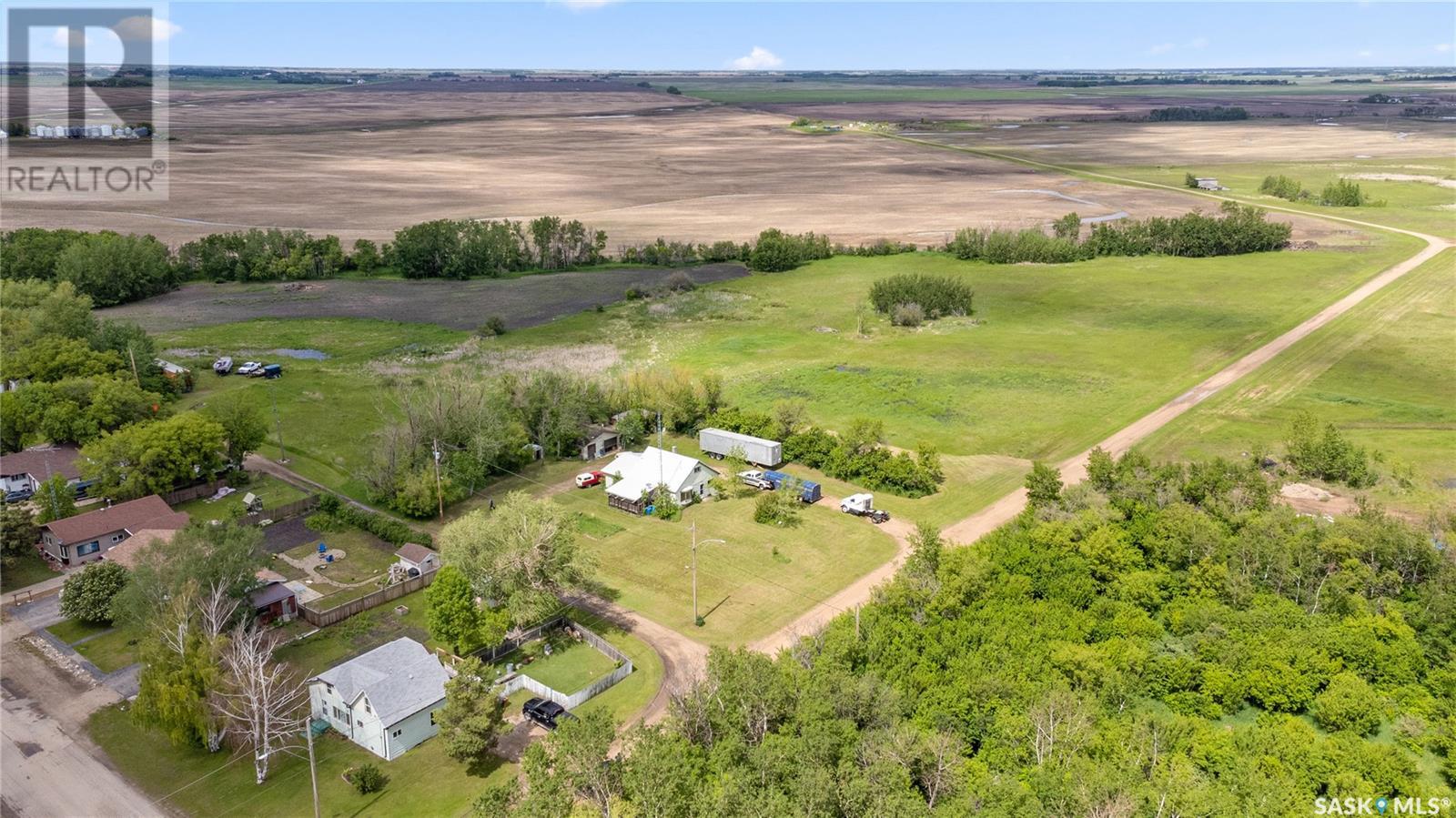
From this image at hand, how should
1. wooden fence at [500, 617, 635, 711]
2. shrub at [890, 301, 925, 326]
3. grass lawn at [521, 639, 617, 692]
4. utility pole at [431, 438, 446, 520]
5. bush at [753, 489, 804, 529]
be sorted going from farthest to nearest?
shrub at [890, 301, 925, 326] < bush at [753, 489, 804, 529] < utility pole at [431, 438, 446, 520] < grass lawn at [521, 639, 617, 692] < wooden fence at [500, 617, 635, 711]

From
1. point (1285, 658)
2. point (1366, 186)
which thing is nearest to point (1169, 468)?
point (1285, 658)

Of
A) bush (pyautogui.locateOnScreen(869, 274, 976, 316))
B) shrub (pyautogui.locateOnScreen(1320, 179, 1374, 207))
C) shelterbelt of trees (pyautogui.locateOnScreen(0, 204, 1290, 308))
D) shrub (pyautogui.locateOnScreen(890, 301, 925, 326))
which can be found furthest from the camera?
shrub (pyautogui.locateOnScreen(1320, 179, 1374, 207))

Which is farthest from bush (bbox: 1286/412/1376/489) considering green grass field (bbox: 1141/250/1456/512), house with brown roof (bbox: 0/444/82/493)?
house with brown roof (bbox: 0/444/82/493)

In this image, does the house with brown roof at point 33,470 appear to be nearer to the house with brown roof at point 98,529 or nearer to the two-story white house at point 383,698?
the house with brown roof at point 98,529

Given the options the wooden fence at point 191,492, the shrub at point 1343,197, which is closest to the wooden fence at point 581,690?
the wooden fence at point 191,492

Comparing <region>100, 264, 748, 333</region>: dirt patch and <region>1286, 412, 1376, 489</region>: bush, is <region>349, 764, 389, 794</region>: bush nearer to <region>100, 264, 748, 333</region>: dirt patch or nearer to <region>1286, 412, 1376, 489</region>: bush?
<region>1286, 412, 1376, 489</region>: bush

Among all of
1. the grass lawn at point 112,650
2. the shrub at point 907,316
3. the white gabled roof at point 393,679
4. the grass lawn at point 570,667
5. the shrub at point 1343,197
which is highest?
the shrub at point 1343,197
